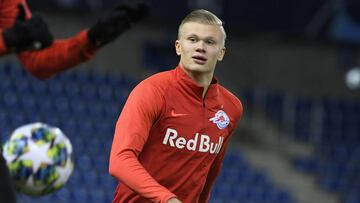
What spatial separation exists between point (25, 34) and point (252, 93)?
13426mm

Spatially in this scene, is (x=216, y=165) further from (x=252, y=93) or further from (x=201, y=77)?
(x=252, y=93)

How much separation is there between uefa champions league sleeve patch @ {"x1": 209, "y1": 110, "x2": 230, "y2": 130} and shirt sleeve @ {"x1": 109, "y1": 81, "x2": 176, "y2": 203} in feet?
1.16

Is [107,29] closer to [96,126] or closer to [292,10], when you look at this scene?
[96,126]

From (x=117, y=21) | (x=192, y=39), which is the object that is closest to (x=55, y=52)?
(x=117, y=21)

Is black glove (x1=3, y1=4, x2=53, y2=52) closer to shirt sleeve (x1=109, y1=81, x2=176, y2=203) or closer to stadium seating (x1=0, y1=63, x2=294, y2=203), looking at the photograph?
shirt sleeve (x1=109, y1=81, x2=176, y2=203)

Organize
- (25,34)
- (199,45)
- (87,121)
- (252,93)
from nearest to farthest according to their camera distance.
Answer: (199,45) < (25,34) < (87,121) < (252,93)

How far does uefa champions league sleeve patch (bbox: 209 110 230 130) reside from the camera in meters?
3.89

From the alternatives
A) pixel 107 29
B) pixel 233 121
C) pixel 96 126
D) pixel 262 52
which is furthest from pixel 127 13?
pixel 262 52

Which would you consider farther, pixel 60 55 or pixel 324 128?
pixel 324 128

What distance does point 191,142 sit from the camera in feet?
12.3

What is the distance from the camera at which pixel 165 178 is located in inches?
149

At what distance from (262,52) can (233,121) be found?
14.0 m

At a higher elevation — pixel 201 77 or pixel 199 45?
pixel 199 45

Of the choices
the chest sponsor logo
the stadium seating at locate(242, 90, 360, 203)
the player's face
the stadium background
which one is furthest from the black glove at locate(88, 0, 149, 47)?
the stadium seating at locate(242, 90, 360, 203)
